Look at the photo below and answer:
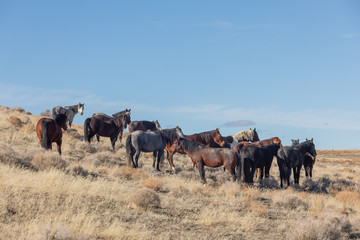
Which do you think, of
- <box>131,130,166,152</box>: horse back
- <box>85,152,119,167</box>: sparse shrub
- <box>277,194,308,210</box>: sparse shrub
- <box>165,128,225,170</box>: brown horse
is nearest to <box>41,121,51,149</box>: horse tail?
<box>85,152,119,167</box>: sparse shrub

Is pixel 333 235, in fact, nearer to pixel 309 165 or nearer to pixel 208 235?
pixel 208 235

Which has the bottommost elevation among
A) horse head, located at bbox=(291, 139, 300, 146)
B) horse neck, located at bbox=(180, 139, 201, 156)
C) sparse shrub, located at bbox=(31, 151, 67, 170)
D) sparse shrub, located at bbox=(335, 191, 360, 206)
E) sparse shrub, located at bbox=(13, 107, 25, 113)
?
sparse shrub, located at bbox=(335, 191, 360, 206)

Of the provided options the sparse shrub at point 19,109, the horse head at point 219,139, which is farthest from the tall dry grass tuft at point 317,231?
the sparse shrub at point 19,109

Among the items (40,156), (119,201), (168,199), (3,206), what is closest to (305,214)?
(168,199)

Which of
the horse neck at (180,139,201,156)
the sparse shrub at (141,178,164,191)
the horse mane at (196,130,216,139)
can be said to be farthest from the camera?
the horse mane at (196,130,216,139)

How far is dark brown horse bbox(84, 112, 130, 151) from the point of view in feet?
78.6

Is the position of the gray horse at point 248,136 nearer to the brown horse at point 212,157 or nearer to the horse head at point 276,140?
the horse head at point 276,140

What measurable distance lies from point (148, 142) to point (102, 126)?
5985mm

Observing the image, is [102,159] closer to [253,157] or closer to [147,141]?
[147,141]

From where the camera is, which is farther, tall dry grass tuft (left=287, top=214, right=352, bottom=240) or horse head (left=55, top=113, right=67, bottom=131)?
horse head (left=55, top=113, right=67, bottom=131)

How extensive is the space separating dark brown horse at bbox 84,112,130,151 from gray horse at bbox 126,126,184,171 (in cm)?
490

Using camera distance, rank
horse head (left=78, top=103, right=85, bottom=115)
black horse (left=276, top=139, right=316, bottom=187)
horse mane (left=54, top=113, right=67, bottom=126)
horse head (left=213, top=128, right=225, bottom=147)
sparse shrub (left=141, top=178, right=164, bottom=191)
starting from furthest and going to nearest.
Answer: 1. horse head (left=78, top=103, right=85, bottom=115)
2. horse head (left=213, top=128, right=225, bottom=147)
3. horse mane (left=54, top=113, right=67, bottom=126)
4. black horse (left=276, top=139, right=316, bottom=187)
5. sparse shrub (left=141, top=178, right=164, bottom=191)

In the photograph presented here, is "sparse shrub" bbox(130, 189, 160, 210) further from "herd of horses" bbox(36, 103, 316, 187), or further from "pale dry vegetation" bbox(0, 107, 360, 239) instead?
"herd of horses" bbox(36, 103, 316, 187)

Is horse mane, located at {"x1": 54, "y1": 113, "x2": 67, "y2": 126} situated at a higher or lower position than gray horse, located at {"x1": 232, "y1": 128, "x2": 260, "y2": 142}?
higher
